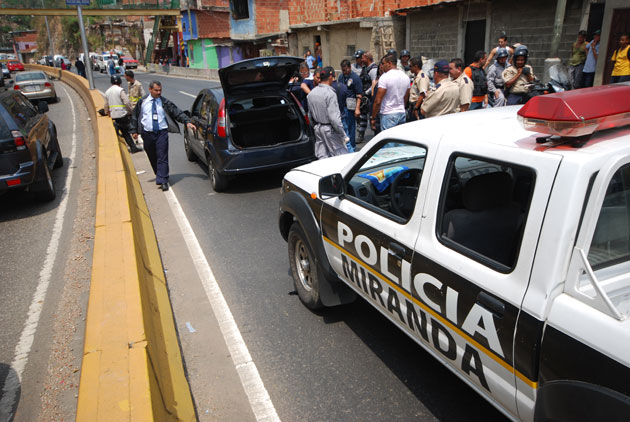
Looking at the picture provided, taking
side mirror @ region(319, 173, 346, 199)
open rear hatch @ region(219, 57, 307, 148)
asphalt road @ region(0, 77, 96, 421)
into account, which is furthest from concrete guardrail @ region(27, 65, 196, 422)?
open rear hatch @ region(219, 57, 307, 148)

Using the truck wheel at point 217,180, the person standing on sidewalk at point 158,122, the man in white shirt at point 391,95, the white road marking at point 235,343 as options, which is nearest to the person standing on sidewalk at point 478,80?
the man in white shirt at point 391,95

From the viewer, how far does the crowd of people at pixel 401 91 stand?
279 inches

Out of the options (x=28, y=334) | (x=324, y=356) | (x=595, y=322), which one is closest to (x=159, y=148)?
(x=28, y=334)

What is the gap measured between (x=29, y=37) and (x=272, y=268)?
10645cm

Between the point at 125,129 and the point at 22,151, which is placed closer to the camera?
the point at 22,151

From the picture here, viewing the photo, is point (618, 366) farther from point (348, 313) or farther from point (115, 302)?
point (115, 302)

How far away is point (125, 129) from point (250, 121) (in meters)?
4.81

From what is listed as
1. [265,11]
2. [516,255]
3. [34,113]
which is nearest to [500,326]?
[516,255]

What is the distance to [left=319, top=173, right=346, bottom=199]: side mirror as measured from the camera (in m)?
3.47

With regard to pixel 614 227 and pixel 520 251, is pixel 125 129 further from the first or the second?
pixel 614 227

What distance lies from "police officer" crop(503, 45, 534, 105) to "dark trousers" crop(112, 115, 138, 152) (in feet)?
27.5

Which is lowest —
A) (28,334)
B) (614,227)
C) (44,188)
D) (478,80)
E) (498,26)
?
(28,334)

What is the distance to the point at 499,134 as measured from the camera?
2.50m

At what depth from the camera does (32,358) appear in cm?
393
